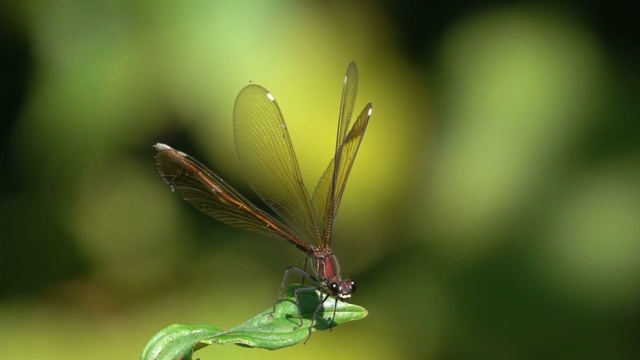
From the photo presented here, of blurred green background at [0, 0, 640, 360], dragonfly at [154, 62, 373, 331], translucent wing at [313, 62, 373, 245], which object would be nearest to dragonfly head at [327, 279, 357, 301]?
dragonfly at [154, 62, 373, 331]

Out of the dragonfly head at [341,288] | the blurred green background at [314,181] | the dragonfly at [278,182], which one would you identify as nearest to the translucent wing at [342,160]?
the dragonfly at [278,182]

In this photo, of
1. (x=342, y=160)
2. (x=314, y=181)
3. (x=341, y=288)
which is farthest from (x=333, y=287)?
(x=314, y=181)

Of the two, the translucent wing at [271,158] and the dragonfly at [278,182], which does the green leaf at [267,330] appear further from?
the translucent wing at [271,158]

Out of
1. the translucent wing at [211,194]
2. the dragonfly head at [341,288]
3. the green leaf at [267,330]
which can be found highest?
the translucent wing at [211,194]

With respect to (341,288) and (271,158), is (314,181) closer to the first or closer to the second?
(271,158)

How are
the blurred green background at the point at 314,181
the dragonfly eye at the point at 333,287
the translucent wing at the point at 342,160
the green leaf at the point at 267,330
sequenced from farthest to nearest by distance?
1. the blurred green background at the point at 314,181
2. the translucent wing at the point at 342,160
3. the dragonfly eye at the point at 333,287
4. the green leaf at the point at 267,330

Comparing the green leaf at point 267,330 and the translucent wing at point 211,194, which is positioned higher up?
the translucent wing at point 211,194

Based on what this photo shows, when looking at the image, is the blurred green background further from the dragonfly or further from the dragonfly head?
the dragonfly head

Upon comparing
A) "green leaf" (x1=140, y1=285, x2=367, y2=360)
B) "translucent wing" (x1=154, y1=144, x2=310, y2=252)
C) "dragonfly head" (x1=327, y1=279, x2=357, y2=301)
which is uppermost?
"translucent wing" (x1=154, y1=144, x2=310, y2=252)
